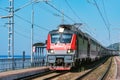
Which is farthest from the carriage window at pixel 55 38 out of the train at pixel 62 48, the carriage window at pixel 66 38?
the carriage window at pixel 66 38

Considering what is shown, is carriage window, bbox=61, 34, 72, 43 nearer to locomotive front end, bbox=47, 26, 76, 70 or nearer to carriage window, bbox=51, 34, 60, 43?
locomotive front end, bbox=47, 26, 76, 70

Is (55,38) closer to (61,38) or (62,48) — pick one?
(61,38)

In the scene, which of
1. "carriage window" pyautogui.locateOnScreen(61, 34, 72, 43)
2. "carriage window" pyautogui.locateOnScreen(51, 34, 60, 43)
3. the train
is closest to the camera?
the train

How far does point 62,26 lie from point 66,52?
250 cm

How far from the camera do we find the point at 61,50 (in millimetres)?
27031

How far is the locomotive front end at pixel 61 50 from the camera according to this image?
88.1 ft

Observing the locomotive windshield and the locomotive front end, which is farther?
the locomotive windshield

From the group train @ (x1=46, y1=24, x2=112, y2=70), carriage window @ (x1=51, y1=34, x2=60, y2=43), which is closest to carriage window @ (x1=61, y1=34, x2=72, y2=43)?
train @ (x1=46, y1=24, x2=112, y2=70)

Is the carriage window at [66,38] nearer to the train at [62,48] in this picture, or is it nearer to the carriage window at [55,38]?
the train at [62,48]

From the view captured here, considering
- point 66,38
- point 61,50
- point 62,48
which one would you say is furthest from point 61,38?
point 61,50

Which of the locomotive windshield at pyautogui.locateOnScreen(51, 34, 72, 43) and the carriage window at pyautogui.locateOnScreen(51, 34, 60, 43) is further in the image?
the carriage window at pyautogui.locateOnScreen(51, 34, 60, 43)

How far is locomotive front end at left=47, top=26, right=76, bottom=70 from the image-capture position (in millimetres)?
26844

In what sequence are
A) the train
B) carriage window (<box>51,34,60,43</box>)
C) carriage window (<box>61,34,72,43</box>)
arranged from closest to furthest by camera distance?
the train → carriage window (<box>61,34,72,43</box>) → carriage window (<box>51,34,60,43</box>)

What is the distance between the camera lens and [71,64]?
2664 cm
